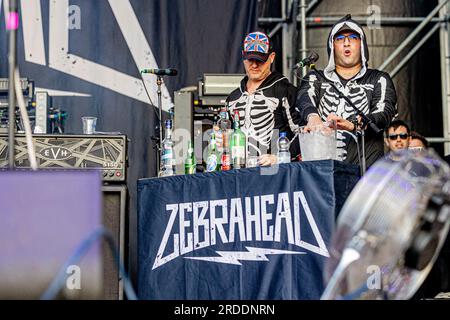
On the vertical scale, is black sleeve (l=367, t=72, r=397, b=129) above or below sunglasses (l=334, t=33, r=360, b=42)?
below

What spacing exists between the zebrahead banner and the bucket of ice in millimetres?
239

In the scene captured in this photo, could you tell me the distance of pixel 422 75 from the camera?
7.16 m

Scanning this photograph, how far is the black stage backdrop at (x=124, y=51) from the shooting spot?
6992 millimetres

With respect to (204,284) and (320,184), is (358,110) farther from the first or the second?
(204,284)

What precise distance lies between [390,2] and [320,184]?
364cm

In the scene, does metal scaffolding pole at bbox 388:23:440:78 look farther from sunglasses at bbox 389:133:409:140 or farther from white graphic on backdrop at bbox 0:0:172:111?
A: white graphic on backdrop at bbox 0:0:172:111

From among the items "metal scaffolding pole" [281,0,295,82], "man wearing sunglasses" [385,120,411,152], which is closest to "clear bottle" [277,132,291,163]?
"man wearing sunglasses" [385,120,411,152]

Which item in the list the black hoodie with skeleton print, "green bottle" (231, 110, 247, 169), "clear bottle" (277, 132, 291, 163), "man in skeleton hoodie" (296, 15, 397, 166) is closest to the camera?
"clear bottle" (277, 132, 291, 163)

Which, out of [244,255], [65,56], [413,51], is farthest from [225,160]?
[413,51]

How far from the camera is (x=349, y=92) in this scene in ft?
16.3

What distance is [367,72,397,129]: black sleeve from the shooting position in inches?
186

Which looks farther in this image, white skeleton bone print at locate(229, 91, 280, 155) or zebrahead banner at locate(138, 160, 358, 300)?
white skeleton bone print at locate(229, 91, 280, 155)
